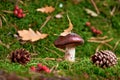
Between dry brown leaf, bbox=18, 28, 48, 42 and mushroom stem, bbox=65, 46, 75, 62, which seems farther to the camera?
dry brown leaf, bbox=18, 28, 48, 42

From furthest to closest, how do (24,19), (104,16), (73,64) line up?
(104,16) < (24,19) < (73,64)

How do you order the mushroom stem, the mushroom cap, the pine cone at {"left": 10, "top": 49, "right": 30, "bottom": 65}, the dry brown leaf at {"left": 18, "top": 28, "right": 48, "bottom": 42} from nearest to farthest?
the pine cone at {"left": 10, "top": 49, "right": 30, "bottom": 65} → the mushroom cap → the mushroom stem → the dry brown leaf at {"left": 18, "top": 28, "right": 48, "bottom": 42}

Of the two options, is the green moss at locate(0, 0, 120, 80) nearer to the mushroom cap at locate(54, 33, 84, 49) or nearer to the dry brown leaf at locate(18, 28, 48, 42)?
the dry brown leaf at locate(18, 28, 48, 42)

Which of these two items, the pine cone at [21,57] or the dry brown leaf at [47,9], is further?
the dry brown leaf at [47,9]

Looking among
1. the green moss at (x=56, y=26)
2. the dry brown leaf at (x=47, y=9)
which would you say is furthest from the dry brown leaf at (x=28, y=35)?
the dry brown leaf at (x=47, y=9)

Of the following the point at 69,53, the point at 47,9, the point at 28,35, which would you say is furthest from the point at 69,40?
the point at 47,9

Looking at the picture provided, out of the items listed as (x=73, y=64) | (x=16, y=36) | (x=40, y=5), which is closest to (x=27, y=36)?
(x=16, y=36)

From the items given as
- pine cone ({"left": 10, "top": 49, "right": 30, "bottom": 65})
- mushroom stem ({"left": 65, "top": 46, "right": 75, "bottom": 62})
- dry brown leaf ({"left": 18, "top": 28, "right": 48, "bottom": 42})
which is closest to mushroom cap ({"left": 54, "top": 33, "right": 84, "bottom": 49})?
mushroom stem ({"left": 65, "top": 46, "right": 75, "bottom": 62})

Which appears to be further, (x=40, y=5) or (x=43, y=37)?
(x=40, y=5)

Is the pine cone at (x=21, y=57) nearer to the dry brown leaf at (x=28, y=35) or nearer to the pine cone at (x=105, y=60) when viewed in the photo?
the pine cone at (x=105, y=60)

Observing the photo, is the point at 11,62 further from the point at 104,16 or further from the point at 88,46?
the point at 104,16

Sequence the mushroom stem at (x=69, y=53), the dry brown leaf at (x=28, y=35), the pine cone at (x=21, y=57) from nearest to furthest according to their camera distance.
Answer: the pine cone at (x=21, y=57) < the mushroom stem at (x=69, y=53) < the dry brown leaf at (x=28, y=35)
